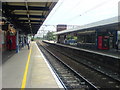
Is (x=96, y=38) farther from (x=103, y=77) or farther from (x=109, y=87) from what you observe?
(x=109, y=87)

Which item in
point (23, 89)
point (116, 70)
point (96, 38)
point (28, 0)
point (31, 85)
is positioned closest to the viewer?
point (23, 89)

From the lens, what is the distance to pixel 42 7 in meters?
13.8

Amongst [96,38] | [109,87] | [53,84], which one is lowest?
[109,87]

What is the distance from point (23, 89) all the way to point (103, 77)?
625 cm

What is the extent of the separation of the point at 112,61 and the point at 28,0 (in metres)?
7.66

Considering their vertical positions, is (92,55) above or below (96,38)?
below

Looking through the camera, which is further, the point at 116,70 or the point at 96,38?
the point at 96,38

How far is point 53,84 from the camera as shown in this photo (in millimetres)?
7410

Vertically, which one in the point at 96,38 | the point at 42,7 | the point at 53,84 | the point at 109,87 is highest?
the point at 42,7

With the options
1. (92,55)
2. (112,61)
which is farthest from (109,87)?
(92,55)

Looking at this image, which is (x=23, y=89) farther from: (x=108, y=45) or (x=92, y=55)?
(x=108, y=45)

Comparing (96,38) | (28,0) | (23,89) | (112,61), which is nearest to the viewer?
(23,89)

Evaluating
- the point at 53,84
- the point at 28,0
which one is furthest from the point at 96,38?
the point at 53,84

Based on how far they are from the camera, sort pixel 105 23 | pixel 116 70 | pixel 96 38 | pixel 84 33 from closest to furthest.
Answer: pixel 116 70 < pixel 105 23 < pixel 96 38 < pixel 84 33
